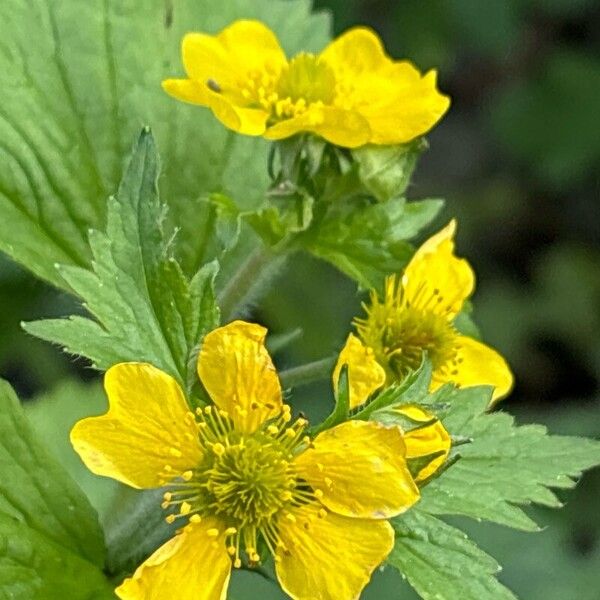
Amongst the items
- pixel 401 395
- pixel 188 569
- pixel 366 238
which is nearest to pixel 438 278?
pixel 366 238

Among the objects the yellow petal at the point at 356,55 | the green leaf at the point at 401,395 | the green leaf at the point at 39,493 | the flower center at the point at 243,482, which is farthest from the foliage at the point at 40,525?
the yellow petal at the point at 356,55

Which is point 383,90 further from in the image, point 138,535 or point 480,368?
→ point 138,535

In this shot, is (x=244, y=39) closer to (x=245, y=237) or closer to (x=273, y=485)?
(x=245, y=237)

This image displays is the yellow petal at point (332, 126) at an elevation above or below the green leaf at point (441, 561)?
above

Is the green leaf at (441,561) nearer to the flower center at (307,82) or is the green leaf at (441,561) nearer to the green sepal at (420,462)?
the green sepal at (420,462)

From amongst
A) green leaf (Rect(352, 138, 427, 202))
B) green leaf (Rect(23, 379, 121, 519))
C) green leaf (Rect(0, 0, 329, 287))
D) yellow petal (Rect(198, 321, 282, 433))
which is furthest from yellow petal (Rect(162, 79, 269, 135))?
green leaf (Rect(23, 379, 121, 519))

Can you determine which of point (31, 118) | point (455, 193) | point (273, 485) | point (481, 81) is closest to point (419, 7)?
point (455, 193)

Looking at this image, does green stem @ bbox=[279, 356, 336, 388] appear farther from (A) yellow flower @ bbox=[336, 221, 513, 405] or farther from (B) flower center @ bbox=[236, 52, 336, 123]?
(B) flower center @ bbox=[236, 52, 336, 123]
